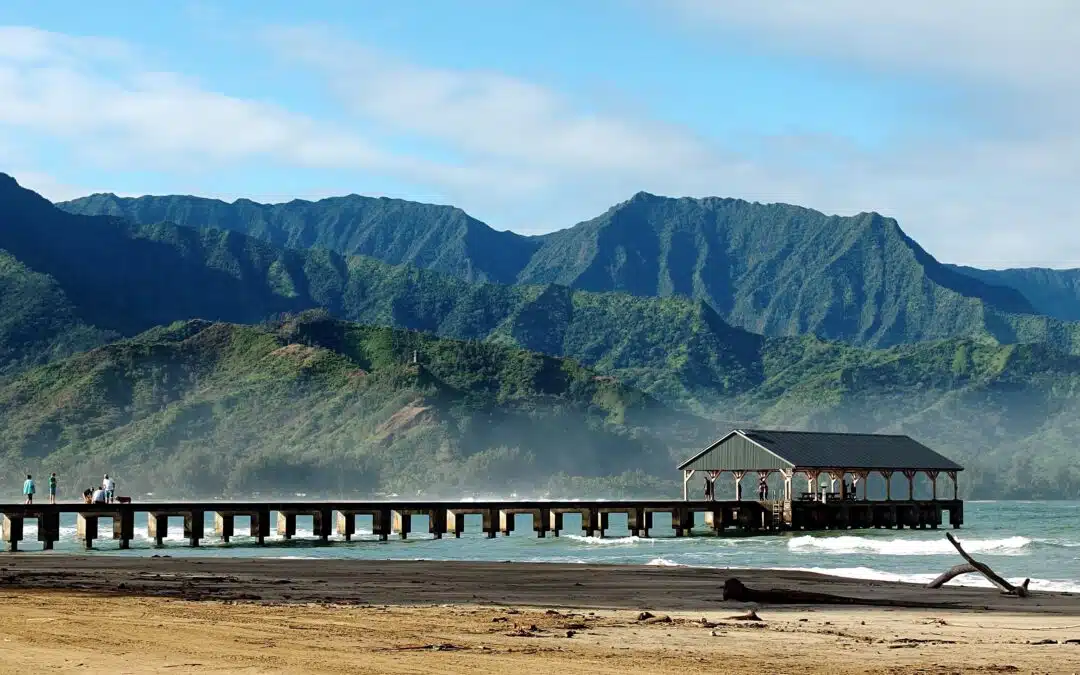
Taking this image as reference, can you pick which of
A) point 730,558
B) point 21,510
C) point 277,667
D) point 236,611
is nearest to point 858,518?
point 730,558

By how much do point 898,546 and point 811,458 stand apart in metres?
23.3

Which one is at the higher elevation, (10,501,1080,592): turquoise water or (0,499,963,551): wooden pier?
(0,499,963,551): wooden pier

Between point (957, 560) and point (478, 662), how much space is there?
37.7m

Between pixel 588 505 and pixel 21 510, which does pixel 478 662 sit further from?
pixel 588 505

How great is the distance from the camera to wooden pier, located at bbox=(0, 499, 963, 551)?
64.2 metres

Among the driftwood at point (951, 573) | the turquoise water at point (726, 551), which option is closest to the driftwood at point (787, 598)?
the driftwood at point (951, 573)

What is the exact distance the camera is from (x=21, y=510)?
203ft

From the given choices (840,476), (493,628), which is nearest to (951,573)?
(493,628)

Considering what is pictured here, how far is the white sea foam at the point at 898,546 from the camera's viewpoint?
197 feet

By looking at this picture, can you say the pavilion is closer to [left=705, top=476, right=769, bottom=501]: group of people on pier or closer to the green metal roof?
the green metal roof

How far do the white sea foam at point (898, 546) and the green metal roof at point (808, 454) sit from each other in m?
14.9

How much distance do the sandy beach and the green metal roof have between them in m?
53.7

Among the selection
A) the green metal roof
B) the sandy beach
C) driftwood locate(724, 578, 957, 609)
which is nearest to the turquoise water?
the green metal roof

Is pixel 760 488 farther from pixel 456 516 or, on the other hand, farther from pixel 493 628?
pixel 493 628
